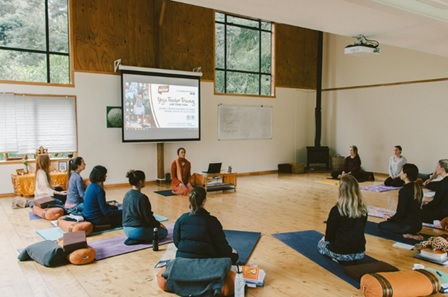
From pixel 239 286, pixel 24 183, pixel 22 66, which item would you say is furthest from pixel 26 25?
pixel 239 286

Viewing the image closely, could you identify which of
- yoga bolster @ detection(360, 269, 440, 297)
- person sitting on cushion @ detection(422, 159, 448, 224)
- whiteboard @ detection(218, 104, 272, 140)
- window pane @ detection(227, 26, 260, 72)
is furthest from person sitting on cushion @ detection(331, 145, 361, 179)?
yoga bolster @ detection(360, 269, 440, 297)

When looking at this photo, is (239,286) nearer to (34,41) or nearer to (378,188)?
(378,188)

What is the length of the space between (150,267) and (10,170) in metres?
4.90

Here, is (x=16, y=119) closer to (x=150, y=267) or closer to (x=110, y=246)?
(x=110, y=246)

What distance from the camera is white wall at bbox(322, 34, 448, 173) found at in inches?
357

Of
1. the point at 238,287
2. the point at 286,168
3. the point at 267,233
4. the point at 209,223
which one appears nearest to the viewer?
the point at 238,287

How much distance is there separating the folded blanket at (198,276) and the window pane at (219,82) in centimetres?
717

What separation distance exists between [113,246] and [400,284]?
9.78 ft

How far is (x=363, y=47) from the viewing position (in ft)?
18.6

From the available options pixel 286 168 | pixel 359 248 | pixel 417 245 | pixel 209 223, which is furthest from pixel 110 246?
pixel 286 168

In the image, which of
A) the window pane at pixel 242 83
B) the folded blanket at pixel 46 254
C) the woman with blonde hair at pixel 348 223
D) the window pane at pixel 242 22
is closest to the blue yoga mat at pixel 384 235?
the woman with blonde hair at pixel 348 223

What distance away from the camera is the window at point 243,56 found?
9.83 meters

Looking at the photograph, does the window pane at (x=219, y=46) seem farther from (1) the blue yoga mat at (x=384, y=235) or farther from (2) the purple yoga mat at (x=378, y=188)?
(1) the blue yoga mat at (x=384, y=235)

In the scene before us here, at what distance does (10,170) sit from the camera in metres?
7.15
